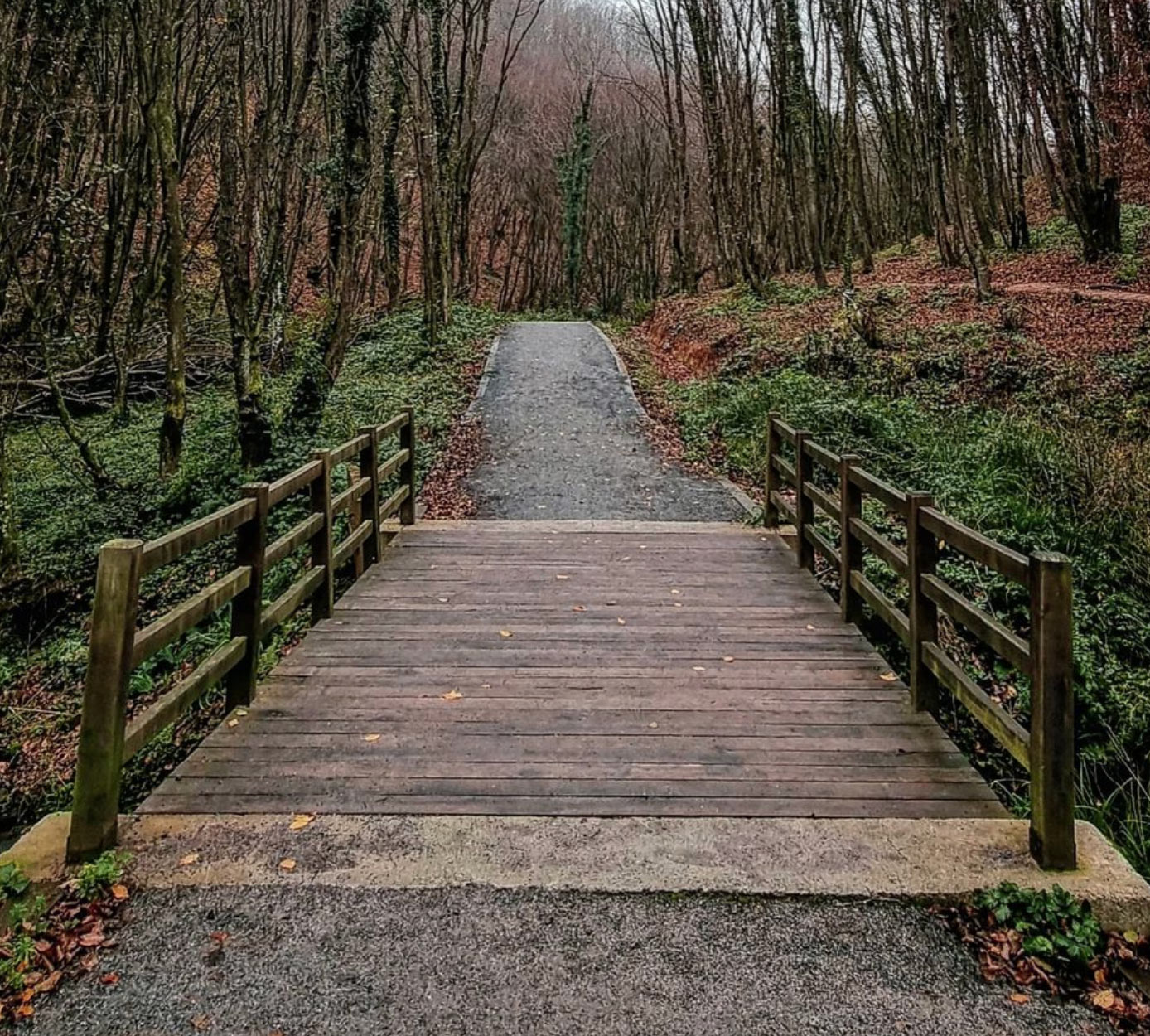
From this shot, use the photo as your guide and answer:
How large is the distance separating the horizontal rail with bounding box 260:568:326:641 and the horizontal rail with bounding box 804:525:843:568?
329 cm

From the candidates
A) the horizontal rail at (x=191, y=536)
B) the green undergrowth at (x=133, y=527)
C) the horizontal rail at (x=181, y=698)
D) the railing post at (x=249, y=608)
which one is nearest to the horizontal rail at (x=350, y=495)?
the green undergrowth at (x=133, y=527)

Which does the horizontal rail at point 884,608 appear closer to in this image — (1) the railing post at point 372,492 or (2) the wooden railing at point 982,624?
(2) the wooden railing at point 982,624

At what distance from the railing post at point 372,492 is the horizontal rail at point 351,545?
0.11 m

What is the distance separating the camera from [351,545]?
6152 mm

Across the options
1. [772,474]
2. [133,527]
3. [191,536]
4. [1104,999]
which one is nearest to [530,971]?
[1104,999]

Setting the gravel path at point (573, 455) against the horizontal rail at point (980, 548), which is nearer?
the horizontal rail at point (980, 548)

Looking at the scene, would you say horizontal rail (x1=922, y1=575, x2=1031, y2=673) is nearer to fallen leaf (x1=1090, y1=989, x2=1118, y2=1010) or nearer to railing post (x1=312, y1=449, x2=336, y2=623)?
fallen leaf (x1=1090, y1=989, x2=1118, y2=1010)

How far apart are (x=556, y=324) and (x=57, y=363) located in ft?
50.9

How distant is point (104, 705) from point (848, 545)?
4.19 m

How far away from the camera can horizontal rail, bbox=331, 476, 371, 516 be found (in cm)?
560

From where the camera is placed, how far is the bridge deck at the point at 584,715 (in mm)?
3246

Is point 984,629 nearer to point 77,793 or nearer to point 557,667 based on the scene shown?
point 557,667

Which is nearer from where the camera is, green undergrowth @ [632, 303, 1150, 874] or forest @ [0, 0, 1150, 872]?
green undergrowth @ [632, 303, 1150, 874]

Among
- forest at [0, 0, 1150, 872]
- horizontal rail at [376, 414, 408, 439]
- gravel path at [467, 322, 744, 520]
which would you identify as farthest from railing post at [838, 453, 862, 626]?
horizontal rail at [376, 414, 408, 439]
